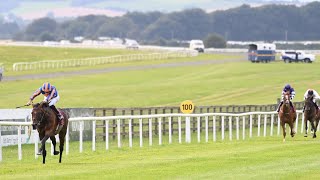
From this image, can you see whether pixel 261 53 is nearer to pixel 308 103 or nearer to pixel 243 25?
pixel 308 103

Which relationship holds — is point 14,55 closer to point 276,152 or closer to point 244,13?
point 276,152

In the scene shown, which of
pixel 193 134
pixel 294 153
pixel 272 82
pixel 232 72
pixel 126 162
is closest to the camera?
pixel 126 162

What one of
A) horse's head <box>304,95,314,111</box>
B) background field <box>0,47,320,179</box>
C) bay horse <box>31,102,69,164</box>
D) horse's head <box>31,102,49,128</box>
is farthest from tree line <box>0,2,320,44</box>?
horse's head <box>31,102,49,128</box>

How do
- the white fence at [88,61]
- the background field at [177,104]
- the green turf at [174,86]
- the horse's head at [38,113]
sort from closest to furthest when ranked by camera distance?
the background field at [177,104]
the horse's head at [38,113]
the green turf at [174,86]
the white fence at [88,61]

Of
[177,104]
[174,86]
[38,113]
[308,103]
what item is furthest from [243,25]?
[38,113]

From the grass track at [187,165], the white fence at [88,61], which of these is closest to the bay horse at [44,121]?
the grass track at [187,165]

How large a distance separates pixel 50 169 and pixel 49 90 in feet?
8.72

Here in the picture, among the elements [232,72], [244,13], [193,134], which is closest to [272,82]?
[232,72]

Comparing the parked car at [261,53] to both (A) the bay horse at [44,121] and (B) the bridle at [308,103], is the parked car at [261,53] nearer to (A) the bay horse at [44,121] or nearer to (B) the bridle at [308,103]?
(B) the bridle at [308,103]

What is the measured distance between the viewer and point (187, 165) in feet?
60.1

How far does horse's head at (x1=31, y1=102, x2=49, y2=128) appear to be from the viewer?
781 inches

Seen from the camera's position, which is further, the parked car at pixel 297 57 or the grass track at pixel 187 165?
the parked car at pixel 297 57

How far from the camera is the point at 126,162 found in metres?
19.6

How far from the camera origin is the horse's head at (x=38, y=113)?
19.8m
